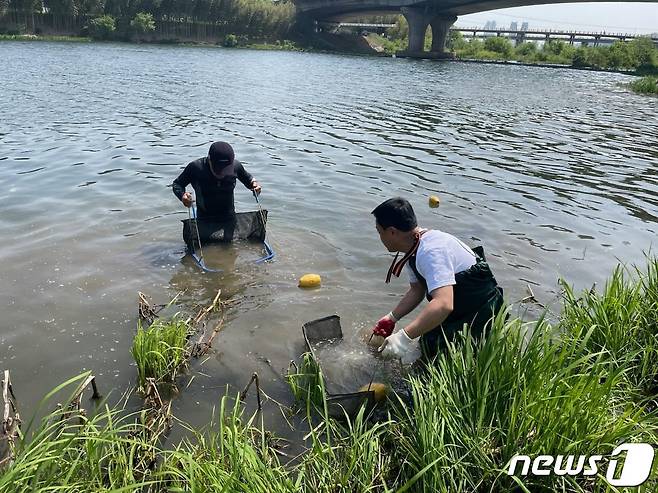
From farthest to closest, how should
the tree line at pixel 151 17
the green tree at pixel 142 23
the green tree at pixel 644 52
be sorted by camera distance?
the green tree at pixel 142 23 < the green tree at pixel 644 52 < the tree line at pixel 151 17

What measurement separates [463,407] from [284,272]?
442 cm

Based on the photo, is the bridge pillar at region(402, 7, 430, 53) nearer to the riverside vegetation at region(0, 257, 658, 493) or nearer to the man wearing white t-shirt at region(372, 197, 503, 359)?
the man wearing white t-shirt at region(372, 197, 503, 359)

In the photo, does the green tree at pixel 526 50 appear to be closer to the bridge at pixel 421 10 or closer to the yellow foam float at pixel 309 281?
the bridge at pixel 421 10

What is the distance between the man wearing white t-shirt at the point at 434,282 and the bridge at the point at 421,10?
245 feet

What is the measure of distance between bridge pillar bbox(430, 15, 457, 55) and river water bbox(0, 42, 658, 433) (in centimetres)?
6687

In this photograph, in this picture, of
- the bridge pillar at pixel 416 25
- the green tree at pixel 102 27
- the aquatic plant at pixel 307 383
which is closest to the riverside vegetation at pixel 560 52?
the bridge pillar at pixel 416 25

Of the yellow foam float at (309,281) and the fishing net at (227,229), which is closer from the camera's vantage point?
the yellow foam float at (309,281)

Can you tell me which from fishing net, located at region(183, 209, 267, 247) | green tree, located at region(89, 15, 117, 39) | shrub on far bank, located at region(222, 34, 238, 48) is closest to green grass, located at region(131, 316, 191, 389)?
fishing net, located at region(183, 209, 267, 247)

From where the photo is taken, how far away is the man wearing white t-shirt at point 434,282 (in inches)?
146

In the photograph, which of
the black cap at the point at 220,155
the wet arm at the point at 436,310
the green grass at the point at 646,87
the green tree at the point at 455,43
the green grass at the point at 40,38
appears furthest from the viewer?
the green tree at the point at 455,43

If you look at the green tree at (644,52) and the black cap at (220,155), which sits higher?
the green tree at (644,52)

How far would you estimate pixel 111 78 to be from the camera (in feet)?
93.0

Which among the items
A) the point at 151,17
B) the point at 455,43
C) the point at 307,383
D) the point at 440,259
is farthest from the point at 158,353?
the point at 455,43

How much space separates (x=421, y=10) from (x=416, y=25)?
223 cm
